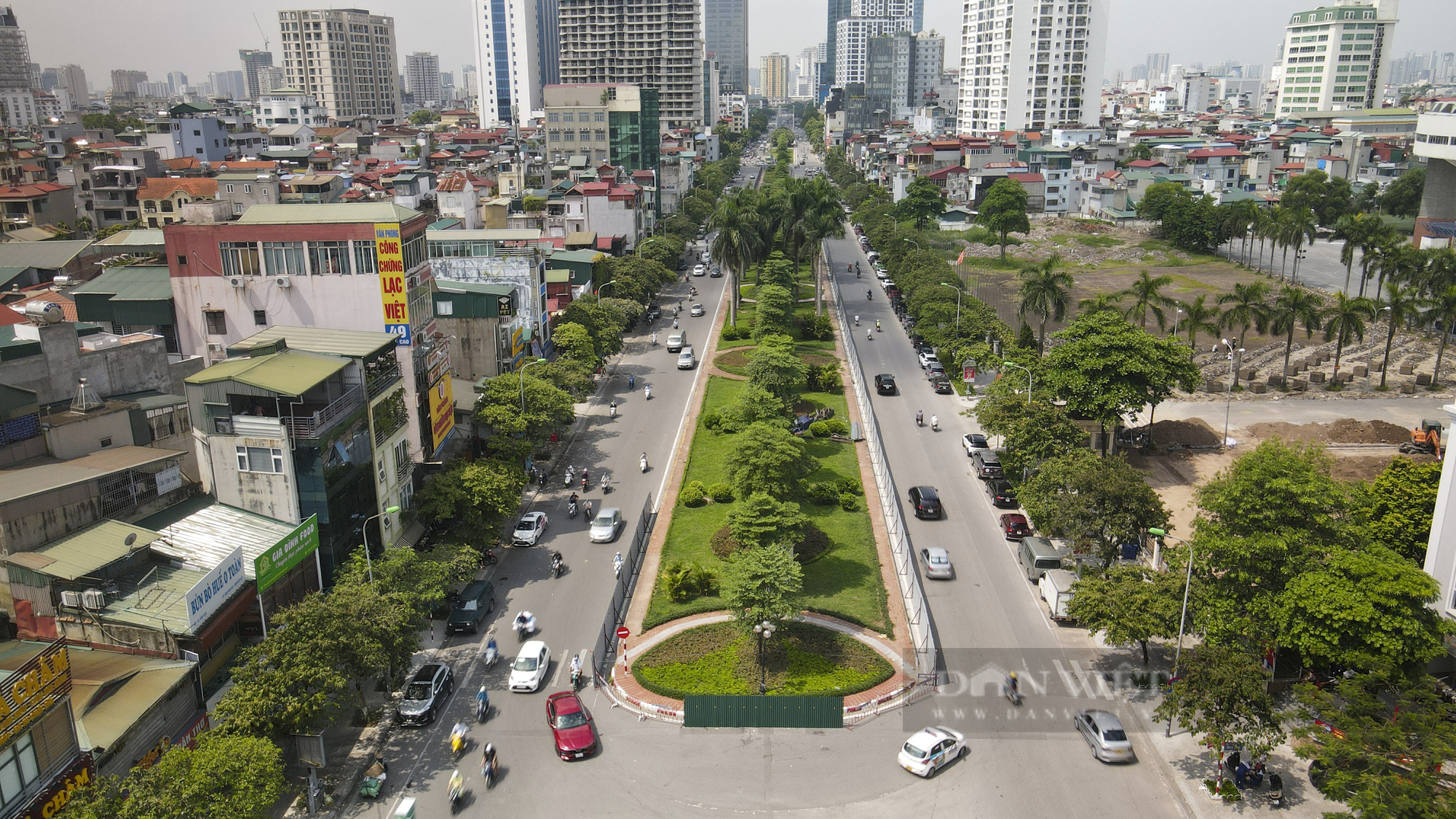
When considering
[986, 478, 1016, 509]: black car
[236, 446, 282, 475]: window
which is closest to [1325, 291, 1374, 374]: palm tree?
[986, 478, 1016, 509]: black car

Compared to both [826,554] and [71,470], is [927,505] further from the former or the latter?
[71,470]

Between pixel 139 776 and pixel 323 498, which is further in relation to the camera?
pixel 323 498

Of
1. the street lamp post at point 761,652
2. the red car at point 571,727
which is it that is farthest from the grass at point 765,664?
the red car at point 571,727

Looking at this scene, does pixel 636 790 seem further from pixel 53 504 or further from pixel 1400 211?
pixel 1400 211

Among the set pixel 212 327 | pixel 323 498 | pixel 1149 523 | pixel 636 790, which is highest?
pixel 212 327

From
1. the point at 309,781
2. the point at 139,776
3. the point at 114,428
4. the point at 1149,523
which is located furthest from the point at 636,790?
the point at 114,428

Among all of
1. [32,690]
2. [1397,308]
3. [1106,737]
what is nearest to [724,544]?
[1106,737]

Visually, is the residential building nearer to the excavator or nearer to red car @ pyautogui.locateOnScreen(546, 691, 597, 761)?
the excavator
